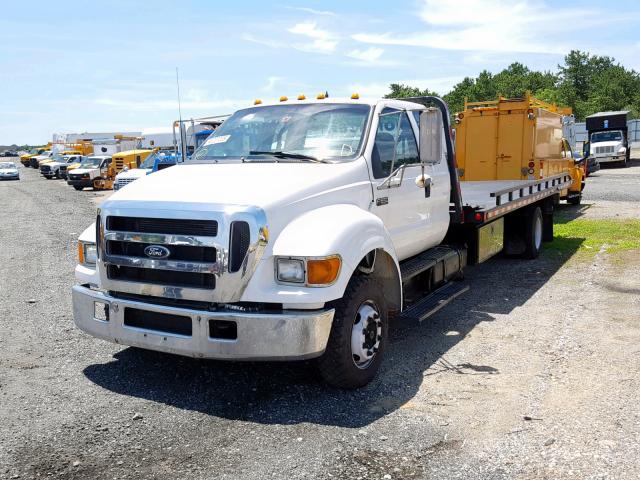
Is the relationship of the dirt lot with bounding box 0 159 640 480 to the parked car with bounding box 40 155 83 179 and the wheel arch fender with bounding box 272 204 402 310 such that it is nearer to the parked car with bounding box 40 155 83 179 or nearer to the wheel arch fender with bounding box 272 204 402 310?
the wheel arch fender with bounding box 272 204 402 310

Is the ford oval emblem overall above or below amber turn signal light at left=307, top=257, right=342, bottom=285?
above

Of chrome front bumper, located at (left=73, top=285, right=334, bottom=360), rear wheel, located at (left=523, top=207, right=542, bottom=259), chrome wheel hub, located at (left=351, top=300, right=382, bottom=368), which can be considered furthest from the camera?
rear wheel, located at (left=523, top=207, right=542, bottom=259)

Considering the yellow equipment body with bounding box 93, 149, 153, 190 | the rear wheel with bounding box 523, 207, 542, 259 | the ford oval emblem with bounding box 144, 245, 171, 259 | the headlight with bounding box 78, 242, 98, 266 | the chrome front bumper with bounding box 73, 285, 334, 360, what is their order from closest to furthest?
the chrome front bumper with bounding box 73, 285, 334, 360
the ford oval emblem with bounding box 144, 245, 171, 259
the headlight with bounding box 78, 242, 98, 266
the rear wheel with bounding box 523, 207, 542, 259
the yellow equipment body with bounding box 93, 149, 153, 190

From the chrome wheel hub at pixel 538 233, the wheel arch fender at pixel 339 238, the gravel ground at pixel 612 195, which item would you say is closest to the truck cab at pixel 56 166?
the gravel ground at pixel 612 195

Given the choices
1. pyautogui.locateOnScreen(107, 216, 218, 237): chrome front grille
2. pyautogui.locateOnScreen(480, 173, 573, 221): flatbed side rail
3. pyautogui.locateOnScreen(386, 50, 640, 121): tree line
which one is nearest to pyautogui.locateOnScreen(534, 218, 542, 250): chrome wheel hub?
pyautogui.locateOnScreen(480, 173, 573, 221): flatbed side rail

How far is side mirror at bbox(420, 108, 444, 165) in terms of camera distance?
543cm

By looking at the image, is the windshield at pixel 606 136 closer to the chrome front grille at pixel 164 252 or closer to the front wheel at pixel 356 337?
the front wheel at pixel 356 337

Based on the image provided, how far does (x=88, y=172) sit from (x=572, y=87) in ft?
215

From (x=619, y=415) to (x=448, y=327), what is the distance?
2.36 m

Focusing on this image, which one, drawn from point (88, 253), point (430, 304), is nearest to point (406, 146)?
point (430, 304)

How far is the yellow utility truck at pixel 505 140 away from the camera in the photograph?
11758 mm

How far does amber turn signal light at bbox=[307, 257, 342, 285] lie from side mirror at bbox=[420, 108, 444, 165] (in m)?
1.72

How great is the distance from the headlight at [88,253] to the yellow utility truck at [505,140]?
28.2 ft

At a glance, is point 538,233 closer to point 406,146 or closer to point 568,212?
point 406,146
